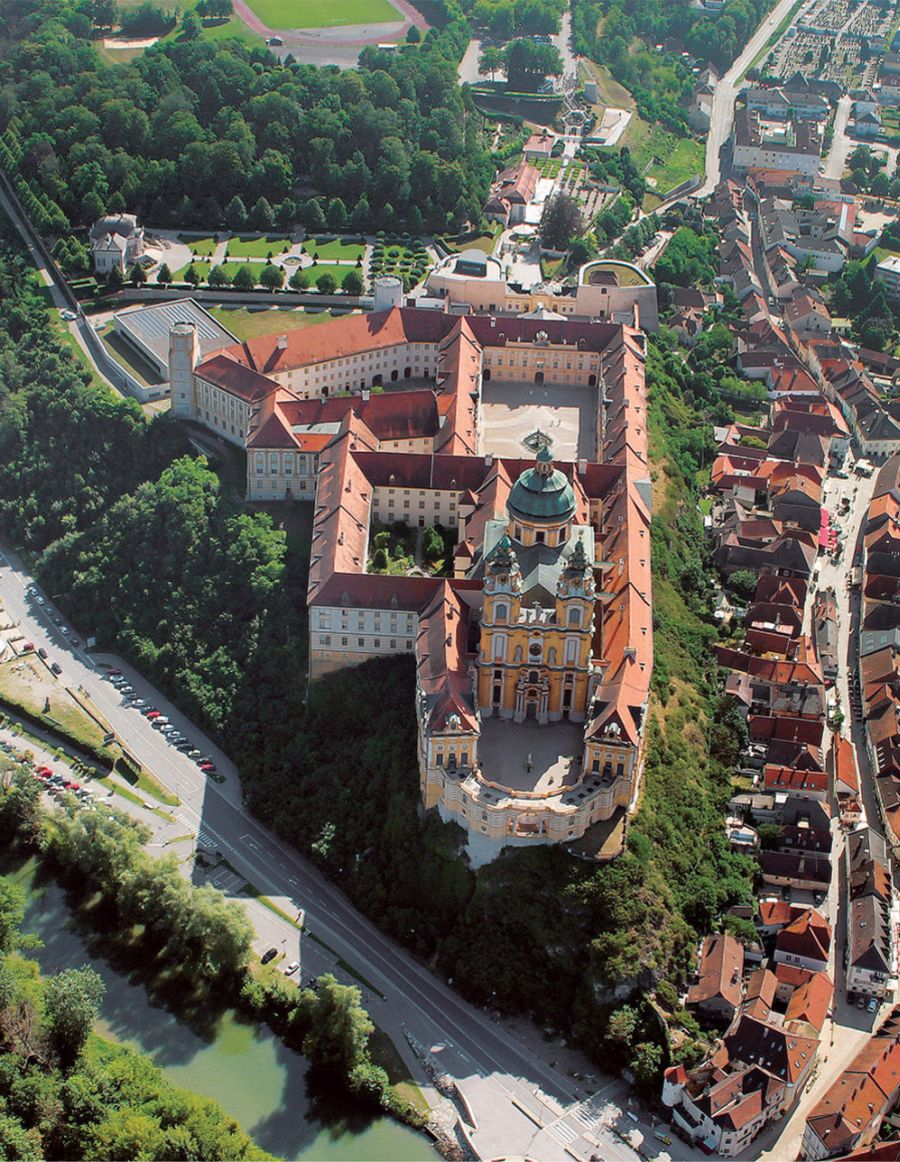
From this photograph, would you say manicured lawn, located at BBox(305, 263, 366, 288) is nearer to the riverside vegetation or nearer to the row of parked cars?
the riverside vegetation

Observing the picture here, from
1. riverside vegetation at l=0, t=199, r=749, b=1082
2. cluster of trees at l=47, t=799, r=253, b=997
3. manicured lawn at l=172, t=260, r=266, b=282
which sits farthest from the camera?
manicured lawn at l=172, t=260, r=266, b=282

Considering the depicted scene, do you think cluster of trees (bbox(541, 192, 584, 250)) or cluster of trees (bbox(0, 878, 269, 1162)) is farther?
cluster of trees (bbox(541, 192, 584, 250))

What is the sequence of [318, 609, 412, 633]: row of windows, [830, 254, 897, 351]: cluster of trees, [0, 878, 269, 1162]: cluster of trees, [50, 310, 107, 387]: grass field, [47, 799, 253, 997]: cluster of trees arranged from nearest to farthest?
[0, 878, 269, 1162]: cluster of trees → [47, 799, 253, 997]: cluster of trees → [318, 609, 412, 633]: row of windows → [50, 310, 107, 387]: grass field → [830, 254, 897, 351]: cluster of trees

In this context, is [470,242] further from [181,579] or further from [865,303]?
[181,579]

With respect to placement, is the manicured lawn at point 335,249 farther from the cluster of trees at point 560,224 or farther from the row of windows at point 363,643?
the row of windows at point 363,643

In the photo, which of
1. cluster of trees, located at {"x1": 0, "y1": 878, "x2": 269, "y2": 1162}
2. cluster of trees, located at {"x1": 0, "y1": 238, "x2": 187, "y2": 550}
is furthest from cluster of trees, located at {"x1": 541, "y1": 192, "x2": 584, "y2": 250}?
cluster of trees, located at {"x1": 0, "y1": 878, "x2": 269, "y2": 1162}

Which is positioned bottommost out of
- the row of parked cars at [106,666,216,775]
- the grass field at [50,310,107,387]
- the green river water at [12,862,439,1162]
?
the green river water at [12,862,439,1162]

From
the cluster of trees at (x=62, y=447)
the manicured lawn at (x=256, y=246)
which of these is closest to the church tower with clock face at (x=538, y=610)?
the cluster of trees at (x=62, y=447)
